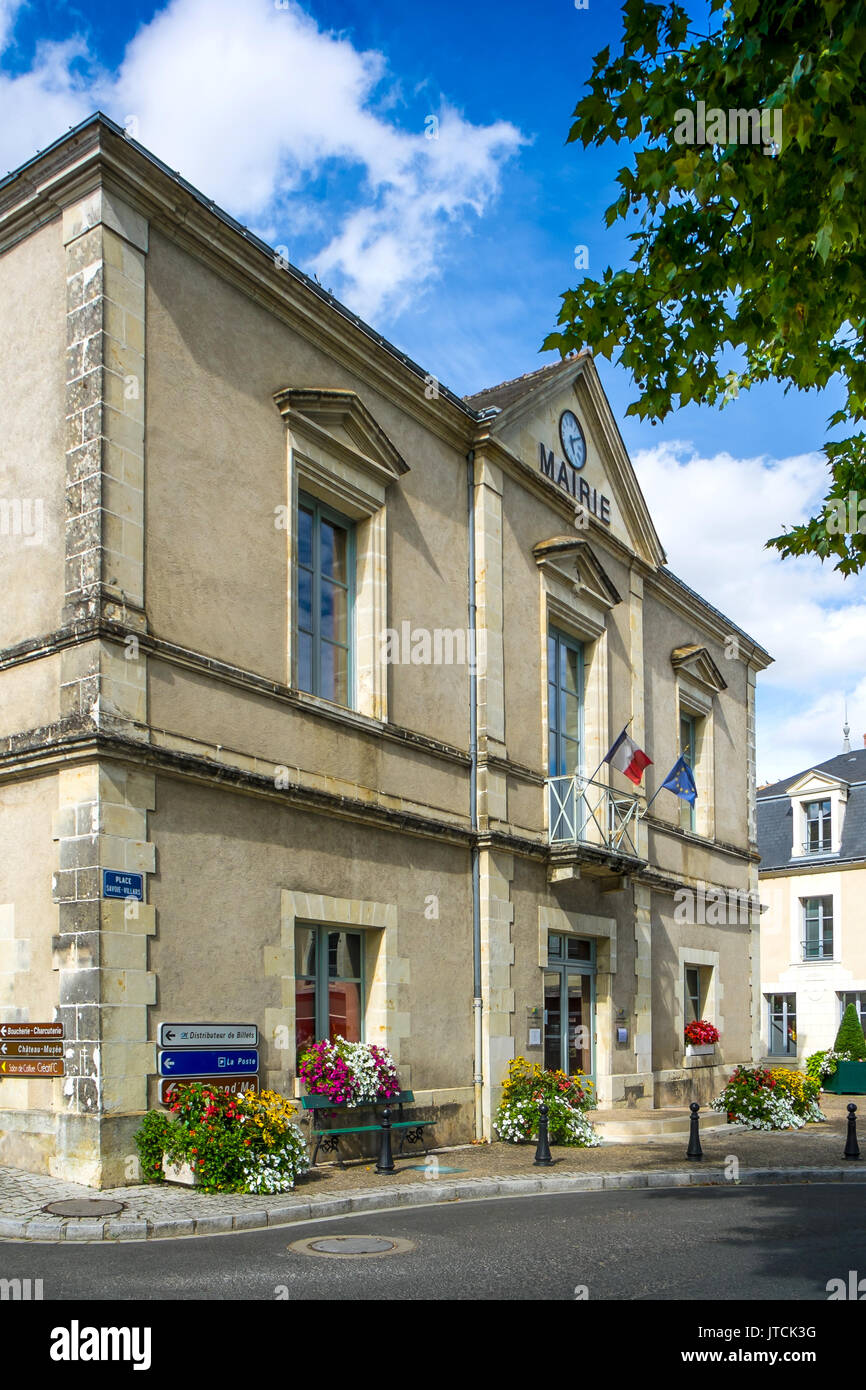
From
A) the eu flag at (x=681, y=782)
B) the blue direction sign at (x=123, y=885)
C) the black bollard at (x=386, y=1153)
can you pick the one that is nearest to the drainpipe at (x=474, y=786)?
the black bollard at (x=386, y=1153)

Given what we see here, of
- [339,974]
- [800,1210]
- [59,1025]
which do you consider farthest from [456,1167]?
[59,1025]

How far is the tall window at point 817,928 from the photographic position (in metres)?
32.6

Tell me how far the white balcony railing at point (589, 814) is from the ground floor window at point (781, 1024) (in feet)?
57.5

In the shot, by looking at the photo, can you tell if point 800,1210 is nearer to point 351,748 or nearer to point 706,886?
point 351,748

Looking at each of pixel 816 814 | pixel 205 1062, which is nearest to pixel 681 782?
pixel 205 1062

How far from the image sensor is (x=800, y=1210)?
9.81 meters

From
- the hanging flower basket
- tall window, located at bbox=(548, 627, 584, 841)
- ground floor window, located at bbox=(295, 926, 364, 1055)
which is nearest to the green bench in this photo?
ground floor window, located at bbox=(295, 926, 364, 1055)

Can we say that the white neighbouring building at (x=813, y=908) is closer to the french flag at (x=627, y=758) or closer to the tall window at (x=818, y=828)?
the tall window at (x=818, y=828)

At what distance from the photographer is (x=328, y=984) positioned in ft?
40.3

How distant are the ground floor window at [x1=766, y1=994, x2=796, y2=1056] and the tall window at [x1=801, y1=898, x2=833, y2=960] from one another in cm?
130

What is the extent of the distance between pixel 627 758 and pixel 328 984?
16.3 ft

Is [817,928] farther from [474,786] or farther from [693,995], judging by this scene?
[474,786]

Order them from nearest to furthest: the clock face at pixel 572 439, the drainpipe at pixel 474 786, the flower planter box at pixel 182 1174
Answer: the flower planter box at pixel 182 1174 → the drainpipe at pixel 474 786 → the clock face at pixel 572 439
